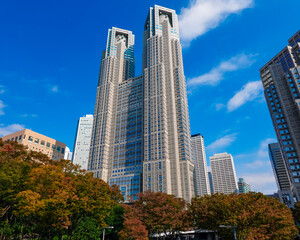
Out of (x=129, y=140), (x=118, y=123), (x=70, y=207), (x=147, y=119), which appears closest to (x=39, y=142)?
(x=118, y=123)

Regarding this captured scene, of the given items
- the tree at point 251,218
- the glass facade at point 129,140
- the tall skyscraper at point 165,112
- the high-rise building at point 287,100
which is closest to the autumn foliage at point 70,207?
the tree at point 251,218

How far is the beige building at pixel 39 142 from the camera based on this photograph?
A: 11631 cm

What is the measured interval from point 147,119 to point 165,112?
38.7 ft

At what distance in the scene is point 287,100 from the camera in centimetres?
11831

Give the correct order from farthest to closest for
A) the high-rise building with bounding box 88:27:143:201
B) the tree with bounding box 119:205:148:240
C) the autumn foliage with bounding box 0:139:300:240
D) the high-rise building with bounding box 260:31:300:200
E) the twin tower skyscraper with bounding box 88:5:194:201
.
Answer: the high-rise building with bounding box 88:27:143:201, the twin tower skyscraper with bounding box 88:5:194:201, the high-rise building with bounding box 260:31:300:200, the tree with bounding box 119:205:148:240, the autumn foliage with bounding box 0:139:300:240

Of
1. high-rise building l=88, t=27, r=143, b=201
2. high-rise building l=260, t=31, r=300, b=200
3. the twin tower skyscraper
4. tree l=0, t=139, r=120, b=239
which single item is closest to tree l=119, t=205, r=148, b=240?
tree l=0, t=139, r=120, b=239

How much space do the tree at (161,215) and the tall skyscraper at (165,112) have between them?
154 feet

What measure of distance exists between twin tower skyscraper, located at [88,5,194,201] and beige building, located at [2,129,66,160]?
23675mm

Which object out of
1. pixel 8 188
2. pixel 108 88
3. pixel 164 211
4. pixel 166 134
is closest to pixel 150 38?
pixel 108 88

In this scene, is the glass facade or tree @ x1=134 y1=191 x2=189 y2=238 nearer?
tree @ x1=134 y1=191 x2=189 y2=238

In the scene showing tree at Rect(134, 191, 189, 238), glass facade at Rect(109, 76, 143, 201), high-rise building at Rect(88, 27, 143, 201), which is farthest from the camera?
high-rise building at Rect(88, 27, 143, 201)

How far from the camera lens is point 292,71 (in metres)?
119

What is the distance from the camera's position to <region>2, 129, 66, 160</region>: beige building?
11631cm

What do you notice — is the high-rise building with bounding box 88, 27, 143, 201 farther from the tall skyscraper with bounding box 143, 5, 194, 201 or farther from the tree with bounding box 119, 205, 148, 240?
the tree with bounding box 119, 205, 148, 240
